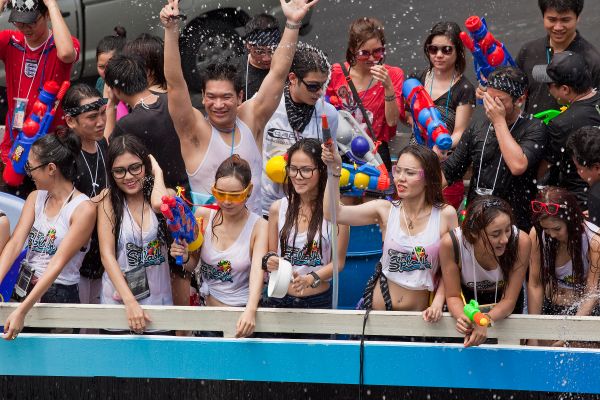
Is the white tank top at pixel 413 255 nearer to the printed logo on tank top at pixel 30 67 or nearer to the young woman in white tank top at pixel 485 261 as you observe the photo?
the young woman in white tank top at pixel 485 261

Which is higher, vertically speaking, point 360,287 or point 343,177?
point 343,177

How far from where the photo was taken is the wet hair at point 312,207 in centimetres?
534

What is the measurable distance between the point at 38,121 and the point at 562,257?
9.97ft

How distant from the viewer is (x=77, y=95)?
6.02 metres

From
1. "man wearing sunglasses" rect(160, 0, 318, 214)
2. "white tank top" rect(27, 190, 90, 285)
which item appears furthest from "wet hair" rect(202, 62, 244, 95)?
"white tank top" rect(27, 190, 90, 285)

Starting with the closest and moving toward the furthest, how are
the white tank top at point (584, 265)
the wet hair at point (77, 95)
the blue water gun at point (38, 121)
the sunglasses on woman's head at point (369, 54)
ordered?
1. the white tank top at point (584, 265)
2. the wet hair at point (77, 95)
3. the blue water gun at point (38, 121)
4. the sunglasses on woman's head at point (369, 54)

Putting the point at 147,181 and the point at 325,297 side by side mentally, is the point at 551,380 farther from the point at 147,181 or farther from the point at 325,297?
the point at 147,181

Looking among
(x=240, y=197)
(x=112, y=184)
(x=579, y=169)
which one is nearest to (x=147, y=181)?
(x=112, y=184)

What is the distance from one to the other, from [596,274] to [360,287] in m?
1.74

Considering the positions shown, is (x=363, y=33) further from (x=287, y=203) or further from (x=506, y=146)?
(x=287, y=203)

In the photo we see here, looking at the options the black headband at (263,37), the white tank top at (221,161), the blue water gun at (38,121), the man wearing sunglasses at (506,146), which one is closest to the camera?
the man wearing sunglasses at (506,146)

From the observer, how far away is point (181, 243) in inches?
206

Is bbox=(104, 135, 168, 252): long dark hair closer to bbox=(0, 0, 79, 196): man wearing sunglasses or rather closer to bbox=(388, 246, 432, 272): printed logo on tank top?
bbox=(388, 246, 432, 272): printed logo on tank top

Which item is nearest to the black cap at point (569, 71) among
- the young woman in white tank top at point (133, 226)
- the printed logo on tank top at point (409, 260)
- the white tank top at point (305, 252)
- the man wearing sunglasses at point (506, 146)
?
the man wearing sunglasses at point (506, 146)
